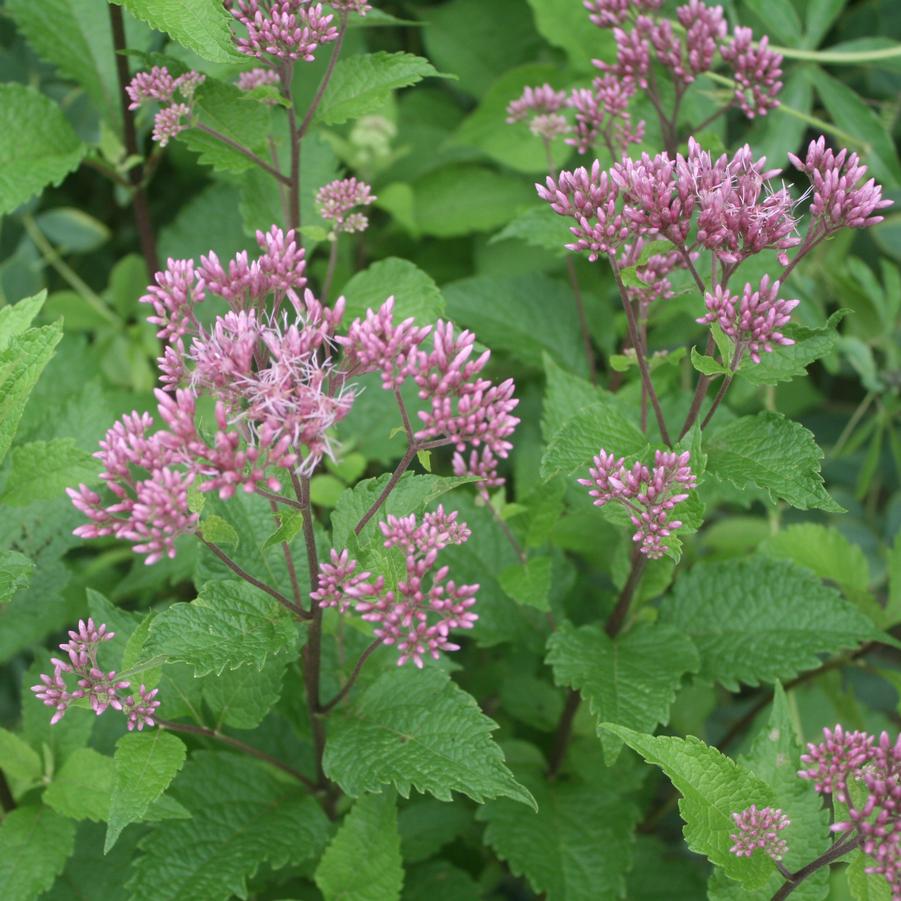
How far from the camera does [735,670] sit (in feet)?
6.30

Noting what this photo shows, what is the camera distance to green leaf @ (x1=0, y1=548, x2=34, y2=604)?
61.0 inches

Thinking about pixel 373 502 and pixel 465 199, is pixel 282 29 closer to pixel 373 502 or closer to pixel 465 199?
pixel 373 502

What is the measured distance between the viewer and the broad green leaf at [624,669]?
1.70 meters

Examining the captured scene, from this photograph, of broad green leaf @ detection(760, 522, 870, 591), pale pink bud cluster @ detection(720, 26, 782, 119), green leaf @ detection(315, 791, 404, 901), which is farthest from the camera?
→ broad green leaf @ detection(760, 522, 870, 591)

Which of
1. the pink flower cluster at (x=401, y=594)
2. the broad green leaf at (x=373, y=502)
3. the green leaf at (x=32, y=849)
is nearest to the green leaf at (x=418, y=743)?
the pink flower cluster at (x=401, y=594)

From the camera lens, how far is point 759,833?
4.75 feet

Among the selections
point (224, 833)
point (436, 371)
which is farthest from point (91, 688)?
point (436, 371)

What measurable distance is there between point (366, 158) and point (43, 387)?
1.09 m

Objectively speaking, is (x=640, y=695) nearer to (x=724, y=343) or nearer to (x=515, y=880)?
(x=724, y=343)

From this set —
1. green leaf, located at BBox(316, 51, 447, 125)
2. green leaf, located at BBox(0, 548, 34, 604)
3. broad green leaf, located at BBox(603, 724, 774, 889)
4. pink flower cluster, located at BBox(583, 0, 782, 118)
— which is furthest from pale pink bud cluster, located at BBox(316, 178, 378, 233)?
broad green leaf, located at BBox(603, 724, 774, 889)

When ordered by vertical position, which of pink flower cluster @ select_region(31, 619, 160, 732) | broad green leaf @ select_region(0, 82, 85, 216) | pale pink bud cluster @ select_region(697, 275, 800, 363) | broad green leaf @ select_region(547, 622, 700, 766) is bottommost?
broad green leaf @ select_region(547, 622, 700, 766)

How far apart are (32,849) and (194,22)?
1417 millimetres

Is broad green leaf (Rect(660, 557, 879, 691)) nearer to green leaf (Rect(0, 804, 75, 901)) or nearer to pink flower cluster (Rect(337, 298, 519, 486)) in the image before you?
pink flower cluster (Rect(337, 298, 519, 486))

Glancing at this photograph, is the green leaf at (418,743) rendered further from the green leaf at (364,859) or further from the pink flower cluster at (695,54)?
the pink flower cluster at (695,54)
